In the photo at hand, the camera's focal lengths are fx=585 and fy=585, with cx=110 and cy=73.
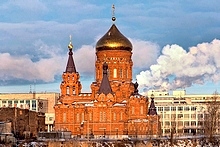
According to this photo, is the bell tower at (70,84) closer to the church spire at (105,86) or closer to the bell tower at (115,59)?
the bell tower at (115,59)

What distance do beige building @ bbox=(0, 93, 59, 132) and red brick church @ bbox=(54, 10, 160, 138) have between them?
3395 cm

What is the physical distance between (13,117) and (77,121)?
9.63 meters

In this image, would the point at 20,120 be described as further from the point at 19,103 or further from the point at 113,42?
the point at 19,103

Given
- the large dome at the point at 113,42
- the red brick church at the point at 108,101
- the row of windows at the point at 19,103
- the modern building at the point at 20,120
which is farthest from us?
the row of windows at the point at 19,103

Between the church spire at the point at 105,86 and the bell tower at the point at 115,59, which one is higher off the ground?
the bell tower at the point at 115,59

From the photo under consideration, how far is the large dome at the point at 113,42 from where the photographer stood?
88750mm

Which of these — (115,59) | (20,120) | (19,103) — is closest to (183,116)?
(19,103)

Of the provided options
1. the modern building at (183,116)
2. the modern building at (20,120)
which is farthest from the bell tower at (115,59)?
the modern building at (183,116)

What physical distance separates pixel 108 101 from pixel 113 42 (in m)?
10.3

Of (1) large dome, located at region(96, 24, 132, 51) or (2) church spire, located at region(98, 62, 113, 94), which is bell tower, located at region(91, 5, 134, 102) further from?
(2) church spire, located at region(98, 62, 113, 94)

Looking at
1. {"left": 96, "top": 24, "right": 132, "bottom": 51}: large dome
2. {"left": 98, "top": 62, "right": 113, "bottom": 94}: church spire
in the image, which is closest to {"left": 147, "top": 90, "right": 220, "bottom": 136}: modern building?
{"left": 96, "top": 24, "right": 132, "bottom": 51}: large dome

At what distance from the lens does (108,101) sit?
83.3 meters

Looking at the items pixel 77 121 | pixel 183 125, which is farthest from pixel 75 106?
pixel 183 125

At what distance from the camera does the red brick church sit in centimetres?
8356
